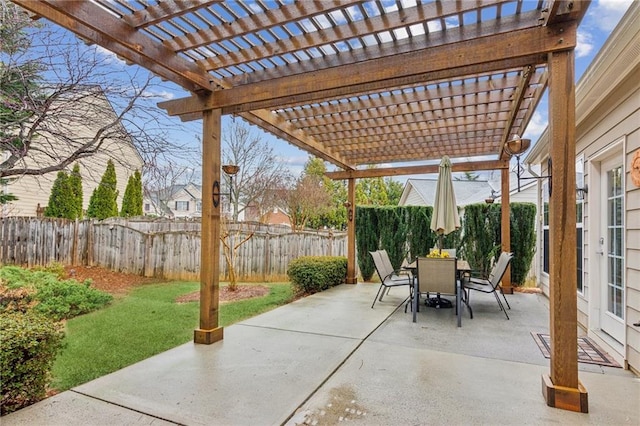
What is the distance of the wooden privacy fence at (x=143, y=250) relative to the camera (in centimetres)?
812

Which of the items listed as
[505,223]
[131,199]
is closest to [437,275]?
[505,223]

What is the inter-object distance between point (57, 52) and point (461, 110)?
16.6 ft

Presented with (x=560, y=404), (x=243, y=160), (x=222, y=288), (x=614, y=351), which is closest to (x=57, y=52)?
(x=222, y=288)

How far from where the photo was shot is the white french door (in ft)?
10.9

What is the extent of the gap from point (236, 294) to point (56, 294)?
9.13ft

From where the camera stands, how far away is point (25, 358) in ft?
7.20

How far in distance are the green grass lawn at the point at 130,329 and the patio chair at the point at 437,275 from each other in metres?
2.37

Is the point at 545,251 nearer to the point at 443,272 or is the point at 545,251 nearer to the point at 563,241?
the point at 443,272

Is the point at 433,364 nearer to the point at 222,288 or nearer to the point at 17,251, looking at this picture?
the point at 222,288

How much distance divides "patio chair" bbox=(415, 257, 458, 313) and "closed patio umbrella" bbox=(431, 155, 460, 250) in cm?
93

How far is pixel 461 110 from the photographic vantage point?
4.74m

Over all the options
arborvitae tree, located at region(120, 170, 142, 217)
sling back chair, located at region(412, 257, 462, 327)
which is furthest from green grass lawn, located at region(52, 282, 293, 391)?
arborvitae tree, located at region(120, 170, 142, 217)

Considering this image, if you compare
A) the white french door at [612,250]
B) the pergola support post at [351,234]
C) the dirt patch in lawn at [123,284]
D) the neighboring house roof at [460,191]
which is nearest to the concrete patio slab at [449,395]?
the white french door at [612,250]

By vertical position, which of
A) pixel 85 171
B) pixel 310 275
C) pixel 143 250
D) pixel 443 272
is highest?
pixel 85 171
